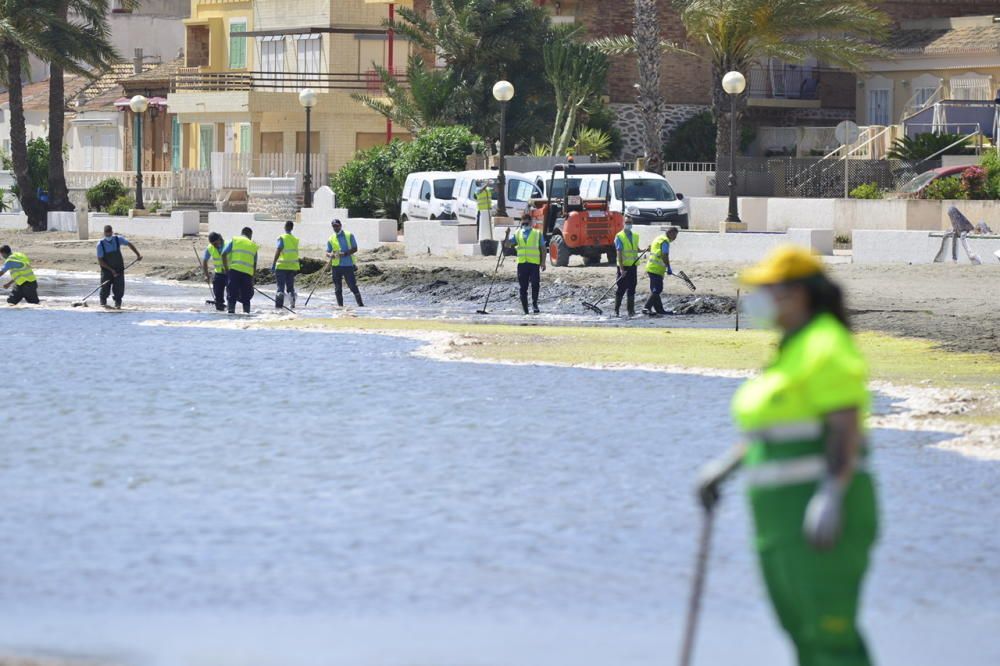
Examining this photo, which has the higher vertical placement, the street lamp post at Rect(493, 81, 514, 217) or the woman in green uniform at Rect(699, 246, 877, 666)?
the street lamp post at Rect(493, 81, 514, 217)

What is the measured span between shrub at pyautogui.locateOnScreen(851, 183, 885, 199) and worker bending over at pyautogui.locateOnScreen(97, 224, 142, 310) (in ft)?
57.1

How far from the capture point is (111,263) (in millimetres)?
30000

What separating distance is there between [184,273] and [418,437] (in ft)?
80.7

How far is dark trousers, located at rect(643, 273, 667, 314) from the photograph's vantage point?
2750 cm

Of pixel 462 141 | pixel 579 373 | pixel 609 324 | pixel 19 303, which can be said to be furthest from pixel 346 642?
pixel 462 141

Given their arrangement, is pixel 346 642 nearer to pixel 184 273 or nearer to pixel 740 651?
pixel 740 651

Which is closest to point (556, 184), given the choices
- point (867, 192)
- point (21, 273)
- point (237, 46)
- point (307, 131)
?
point (867, 192)

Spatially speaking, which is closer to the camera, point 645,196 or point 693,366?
point 693,366

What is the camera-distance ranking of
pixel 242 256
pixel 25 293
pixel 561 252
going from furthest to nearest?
pixel 561 252, pixel 25 293, pixel 242 256

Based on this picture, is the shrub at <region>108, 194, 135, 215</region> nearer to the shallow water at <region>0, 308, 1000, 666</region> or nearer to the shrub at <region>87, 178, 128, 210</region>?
the shrub at <region>87, 178, 128, 210</region>

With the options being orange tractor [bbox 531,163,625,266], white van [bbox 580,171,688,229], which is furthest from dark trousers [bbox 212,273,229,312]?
white van [bbox 580,171,688,229]

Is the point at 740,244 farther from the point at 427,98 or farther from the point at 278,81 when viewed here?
the point at 278,81

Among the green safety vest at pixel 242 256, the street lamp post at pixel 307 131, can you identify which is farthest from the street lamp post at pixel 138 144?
the green safety vest at pixel 242 256

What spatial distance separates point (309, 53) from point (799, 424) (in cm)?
5563
